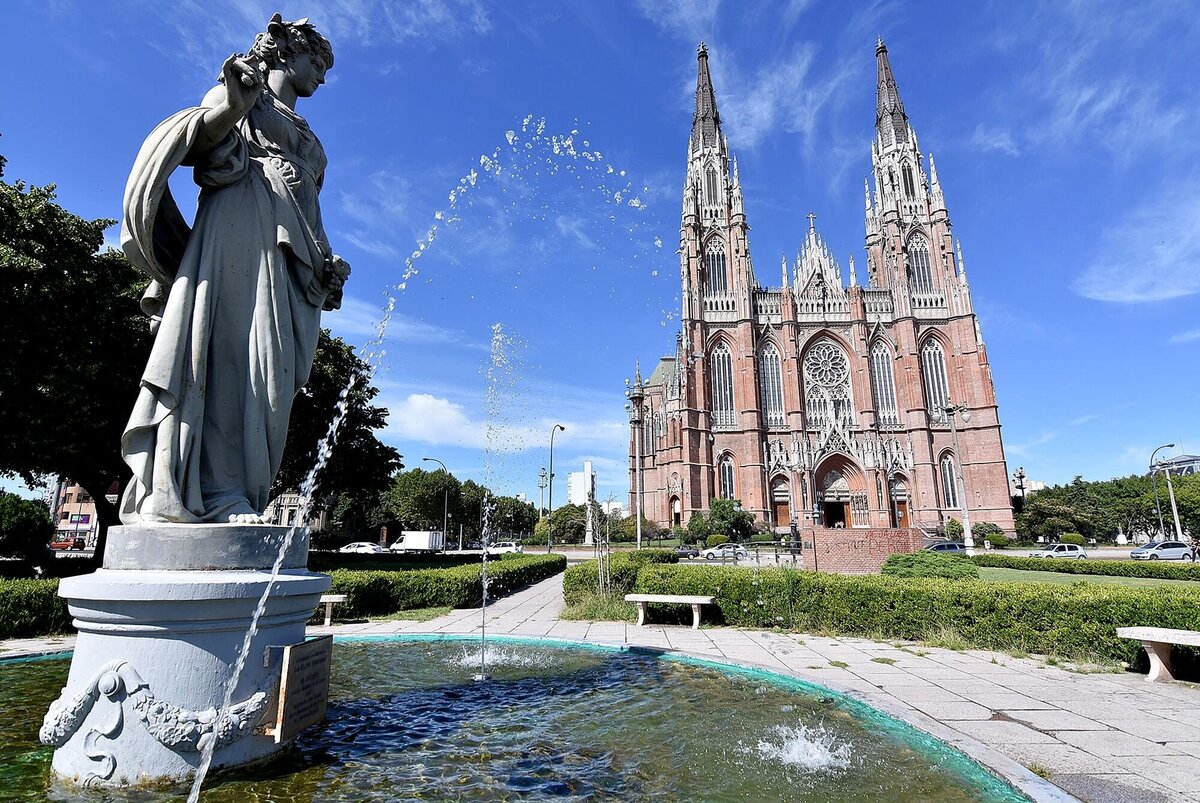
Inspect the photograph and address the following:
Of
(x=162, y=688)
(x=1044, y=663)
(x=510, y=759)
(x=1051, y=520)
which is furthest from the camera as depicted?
(x=1051, y=520)

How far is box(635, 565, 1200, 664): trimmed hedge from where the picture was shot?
7824 millimetres

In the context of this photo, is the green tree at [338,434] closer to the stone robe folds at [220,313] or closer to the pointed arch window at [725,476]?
the stone robe folds at [220,313]

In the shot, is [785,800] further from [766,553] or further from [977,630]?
[766,553]

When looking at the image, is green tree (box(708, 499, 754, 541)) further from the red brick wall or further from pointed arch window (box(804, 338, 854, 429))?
the red brick wall

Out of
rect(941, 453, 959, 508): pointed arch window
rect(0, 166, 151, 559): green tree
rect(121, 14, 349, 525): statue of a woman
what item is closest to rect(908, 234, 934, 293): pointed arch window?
rect(941, 453, 959, 508): pointed arch window

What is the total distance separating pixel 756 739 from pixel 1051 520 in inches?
2356

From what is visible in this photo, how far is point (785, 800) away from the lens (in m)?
3.45

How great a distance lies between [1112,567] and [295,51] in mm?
29504

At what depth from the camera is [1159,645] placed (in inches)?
272

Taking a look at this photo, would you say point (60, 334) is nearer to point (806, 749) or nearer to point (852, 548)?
point (806, 749)

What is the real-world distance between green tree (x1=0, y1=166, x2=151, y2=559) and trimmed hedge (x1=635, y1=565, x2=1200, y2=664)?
579 inches

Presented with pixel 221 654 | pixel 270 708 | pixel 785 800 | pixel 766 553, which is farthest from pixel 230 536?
pixel 766 553

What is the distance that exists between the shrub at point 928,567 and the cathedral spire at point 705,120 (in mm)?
58754

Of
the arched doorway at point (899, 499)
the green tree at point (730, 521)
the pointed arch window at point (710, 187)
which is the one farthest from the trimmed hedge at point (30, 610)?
the pointed arch window at point (710, 187)
